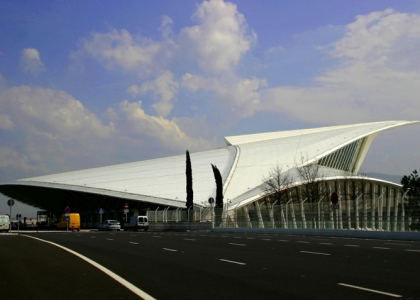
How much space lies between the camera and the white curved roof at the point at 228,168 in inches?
2445

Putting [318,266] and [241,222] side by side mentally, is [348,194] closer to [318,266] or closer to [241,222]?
[241,222]

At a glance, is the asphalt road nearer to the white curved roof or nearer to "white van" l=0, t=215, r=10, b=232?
"white van" l=0, t=215, r=10, b=232

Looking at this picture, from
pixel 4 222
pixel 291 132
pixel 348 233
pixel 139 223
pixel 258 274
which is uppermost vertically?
pixel 291 132

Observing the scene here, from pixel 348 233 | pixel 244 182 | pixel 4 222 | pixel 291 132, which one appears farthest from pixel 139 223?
pixel 291 132

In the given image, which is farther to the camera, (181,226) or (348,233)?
(181,226)

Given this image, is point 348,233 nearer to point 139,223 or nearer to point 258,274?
point 258,274

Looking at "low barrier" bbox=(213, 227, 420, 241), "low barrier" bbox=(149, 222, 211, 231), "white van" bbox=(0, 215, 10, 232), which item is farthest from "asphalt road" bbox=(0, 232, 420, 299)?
"white van" bbox=(0, 215, 10, 232)

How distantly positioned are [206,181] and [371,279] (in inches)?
2122

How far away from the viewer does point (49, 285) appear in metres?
11.2

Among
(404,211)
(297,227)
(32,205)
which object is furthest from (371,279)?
(32,205)

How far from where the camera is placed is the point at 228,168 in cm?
6719

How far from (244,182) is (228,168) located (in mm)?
5521

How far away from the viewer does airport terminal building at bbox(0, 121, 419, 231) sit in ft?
165

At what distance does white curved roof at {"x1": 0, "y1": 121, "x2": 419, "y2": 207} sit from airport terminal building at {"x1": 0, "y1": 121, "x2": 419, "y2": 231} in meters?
0.11
